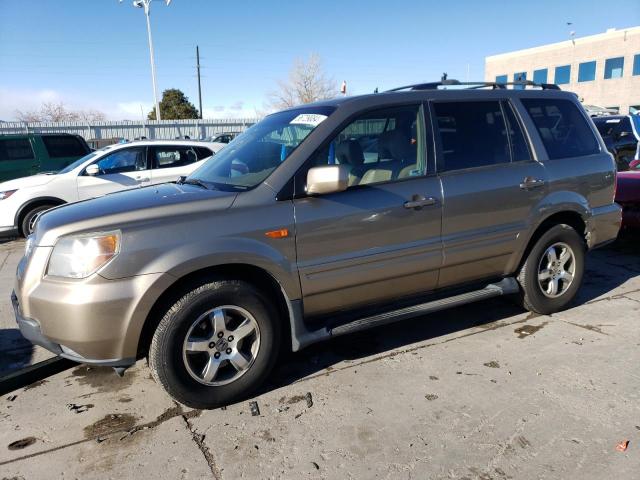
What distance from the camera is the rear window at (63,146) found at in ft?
37.9

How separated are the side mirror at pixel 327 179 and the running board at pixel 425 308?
937mm

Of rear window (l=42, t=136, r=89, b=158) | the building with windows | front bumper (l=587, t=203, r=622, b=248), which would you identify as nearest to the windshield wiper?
front bumper (l=587, t=203, r=622, b=248)

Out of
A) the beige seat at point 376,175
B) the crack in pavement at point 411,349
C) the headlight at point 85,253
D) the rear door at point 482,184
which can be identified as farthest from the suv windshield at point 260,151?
the crack in pavement at point 411,349

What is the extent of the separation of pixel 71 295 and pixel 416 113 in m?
2.57

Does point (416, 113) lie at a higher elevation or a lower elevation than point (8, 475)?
higher

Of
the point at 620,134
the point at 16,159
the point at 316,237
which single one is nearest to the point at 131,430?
the point at 316,237

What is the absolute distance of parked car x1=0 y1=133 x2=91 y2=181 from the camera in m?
11.1

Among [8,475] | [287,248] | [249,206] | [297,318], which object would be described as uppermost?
[249,206]

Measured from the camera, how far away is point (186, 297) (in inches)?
112

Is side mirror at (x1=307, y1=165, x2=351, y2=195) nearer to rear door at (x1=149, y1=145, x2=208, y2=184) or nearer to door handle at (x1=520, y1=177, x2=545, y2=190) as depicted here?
door handle at (x1=520, y1=177, x2=545, y2=190)

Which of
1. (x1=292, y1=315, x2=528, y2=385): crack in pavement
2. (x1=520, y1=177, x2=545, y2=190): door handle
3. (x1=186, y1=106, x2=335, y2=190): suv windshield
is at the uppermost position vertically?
(x1=186, y1=106, x2=335, y2=190): suv windshield

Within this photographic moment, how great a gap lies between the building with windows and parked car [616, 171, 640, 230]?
125ft

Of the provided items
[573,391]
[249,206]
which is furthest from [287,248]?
[573,391]

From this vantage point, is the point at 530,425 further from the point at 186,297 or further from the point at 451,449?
the point at 186,297
